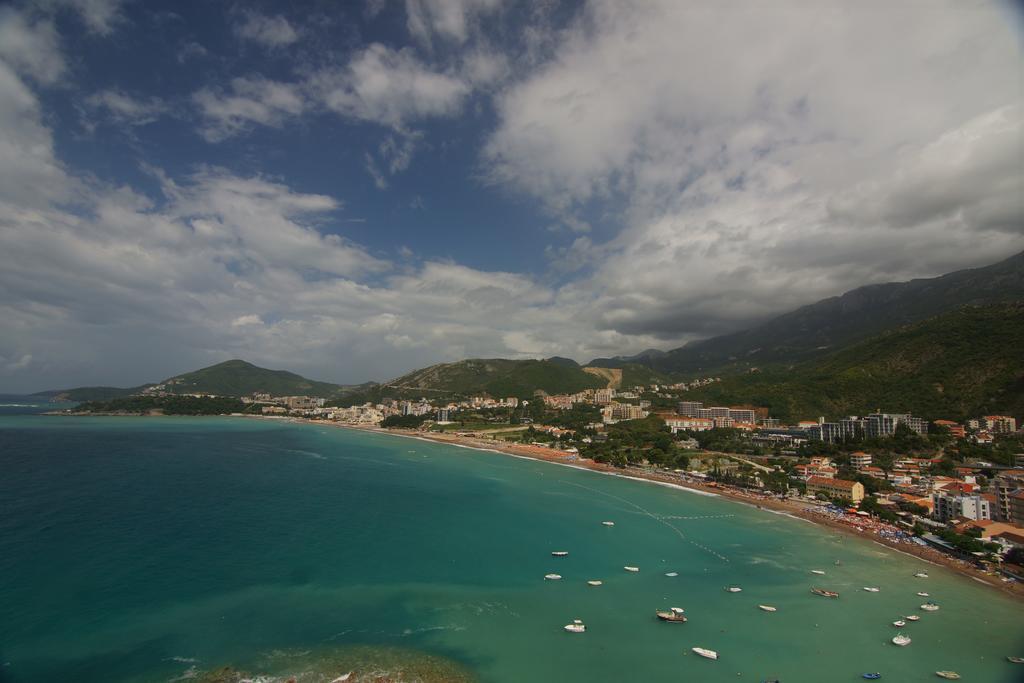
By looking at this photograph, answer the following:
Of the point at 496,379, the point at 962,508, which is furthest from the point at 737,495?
the point at 496,379

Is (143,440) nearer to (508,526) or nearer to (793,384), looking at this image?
(508,526)

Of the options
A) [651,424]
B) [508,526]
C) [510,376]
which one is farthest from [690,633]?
[510,376]

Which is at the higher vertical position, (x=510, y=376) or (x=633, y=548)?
(x=510, y=376)

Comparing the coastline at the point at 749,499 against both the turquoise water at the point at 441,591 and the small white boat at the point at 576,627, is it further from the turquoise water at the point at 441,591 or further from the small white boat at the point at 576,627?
the small white boat at the point at 576,627

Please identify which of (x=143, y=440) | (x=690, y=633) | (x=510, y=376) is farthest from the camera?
(x=510, y=376)

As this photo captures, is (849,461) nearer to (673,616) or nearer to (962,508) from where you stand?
(962,508)

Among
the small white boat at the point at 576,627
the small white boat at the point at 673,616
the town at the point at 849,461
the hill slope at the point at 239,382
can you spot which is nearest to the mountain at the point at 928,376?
the town at the point at 849,461

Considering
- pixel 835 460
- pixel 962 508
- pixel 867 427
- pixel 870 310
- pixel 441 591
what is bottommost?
pixel 441 591

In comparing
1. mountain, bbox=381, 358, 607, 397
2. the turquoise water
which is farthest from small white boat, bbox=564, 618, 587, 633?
mountain, bbox=381, 358, 607, 397
